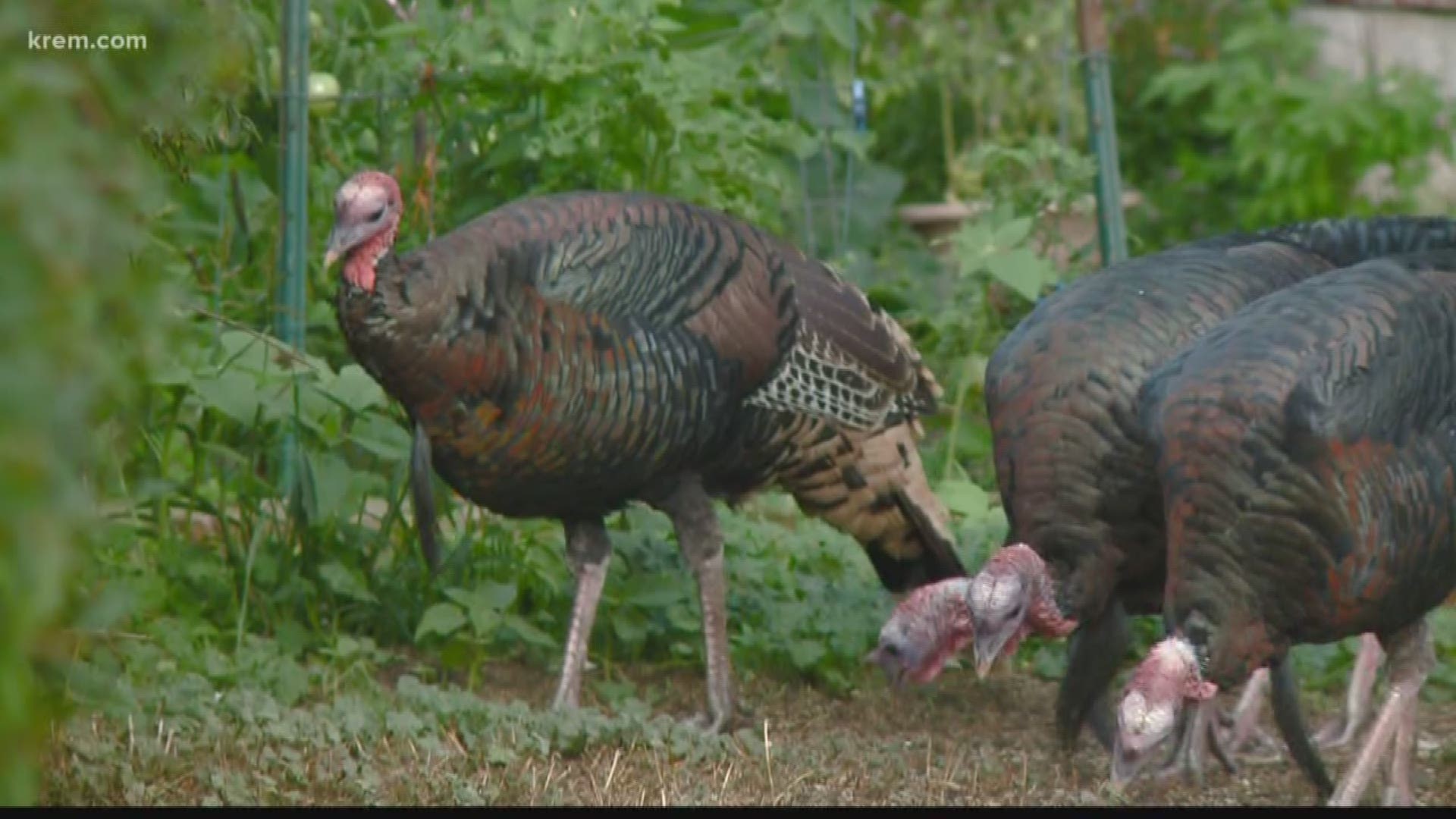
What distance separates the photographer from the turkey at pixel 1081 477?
14.5ft

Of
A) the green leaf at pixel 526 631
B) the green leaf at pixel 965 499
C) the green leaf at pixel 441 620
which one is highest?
the green leaf at pixel 965 499

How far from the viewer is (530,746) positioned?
435cm

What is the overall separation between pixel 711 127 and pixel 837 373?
0.98m

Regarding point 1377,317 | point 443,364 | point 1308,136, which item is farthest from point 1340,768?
point 1308,136

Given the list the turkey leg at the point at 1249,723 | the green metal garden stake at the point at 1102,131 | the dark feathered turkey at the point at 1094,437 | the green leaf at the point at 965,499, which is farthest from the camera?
the green metal garden stake at the point at 1102,131

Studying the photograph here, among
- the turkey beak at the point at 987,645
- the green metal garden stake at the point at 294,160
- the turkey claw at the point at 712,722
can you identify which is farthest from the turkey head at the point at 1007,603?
the green metal garden stake at the point at 294,160

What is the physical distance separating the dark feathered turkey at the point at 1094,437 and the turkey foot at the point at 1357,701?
2.09 feet

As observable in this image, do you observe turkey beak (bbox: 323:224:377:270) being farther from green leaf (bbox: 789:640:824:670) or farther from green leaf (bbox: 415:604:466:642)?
green leaf (bbox: 789:640:824:670)

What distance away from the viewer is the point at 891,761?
460 centimetres

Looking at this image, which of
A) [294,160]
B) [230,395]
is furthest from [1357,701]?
[294,160]

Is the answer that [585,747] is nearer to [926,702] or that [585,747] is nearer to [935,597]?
[935,597]

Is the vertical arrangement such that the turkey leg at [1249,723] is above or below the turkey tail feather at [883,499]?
below

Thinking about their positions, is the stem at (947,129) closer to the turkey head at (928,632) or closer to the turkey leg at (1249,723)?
the turkey leg at (1249,723)

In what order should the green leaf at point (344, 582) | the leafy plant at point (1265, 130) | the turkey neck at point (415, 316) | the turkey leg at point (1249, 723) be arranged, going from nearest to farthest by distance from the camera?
the turkey neck at point (415, 316)
the turkey leg at point (1249, 723)
the green leaf at point (344, 582)
the leafy plant at point (1265, 130)
